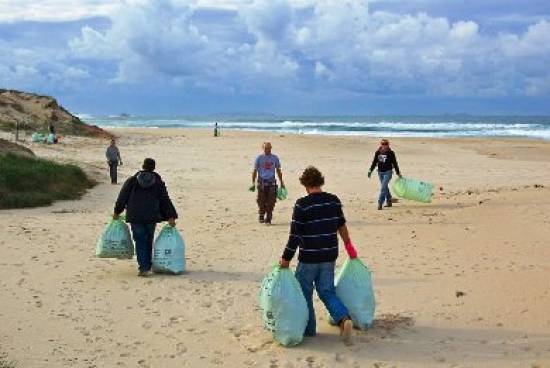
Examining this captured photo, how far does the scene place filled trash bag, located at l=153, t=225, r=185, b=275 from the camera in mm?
9523

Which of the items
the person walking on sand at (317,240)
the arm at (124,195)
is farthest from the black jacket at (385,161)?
the person walking on sand at (317,240)

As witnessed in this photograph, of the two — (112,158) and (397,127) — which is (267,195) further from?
(397,127)

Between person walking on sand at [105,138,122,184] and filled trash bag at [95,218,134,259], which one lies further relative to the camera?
person walking on sand at [105,138,122,184]

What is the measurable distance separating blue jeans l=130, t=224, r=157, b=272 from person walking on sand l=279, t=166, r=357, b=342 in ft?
11.0

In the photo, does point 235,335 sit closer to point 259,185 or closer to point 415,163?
point 259,185

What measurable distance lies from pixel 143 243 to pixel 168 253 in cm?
38

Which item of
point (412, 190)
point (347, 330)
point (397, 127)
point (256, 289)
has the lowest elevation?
point (256, 289)

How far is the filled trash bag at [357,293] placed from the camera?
22.8ft

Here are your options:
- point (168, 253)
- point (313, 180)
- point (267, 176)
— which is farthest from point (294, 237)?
point (267, 176)

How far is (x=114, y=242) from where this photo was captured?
383 inches

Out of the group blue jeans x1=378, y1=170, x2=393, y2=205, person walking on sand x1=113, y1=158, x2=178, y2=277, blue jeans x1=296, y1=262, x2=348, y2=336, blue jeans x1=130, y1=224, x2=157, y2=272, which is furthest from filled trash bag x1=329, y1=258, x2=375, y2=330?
blue jeans x1=378, y1=170, x2=393, y2=205

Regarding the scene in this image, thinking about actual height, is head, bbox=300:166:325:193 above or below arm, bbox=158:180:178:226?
above

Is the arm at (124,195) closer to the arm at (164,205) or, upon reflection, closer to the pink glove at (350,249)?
the arm at (164,205)

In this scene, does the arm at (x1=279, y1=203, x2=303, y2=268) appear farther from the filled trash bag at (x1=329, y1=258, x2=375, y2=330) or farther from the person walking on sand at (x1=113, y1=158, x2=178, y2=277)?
the person walking on sand at (x1=113, y1=158, x2=178, y2=277)
